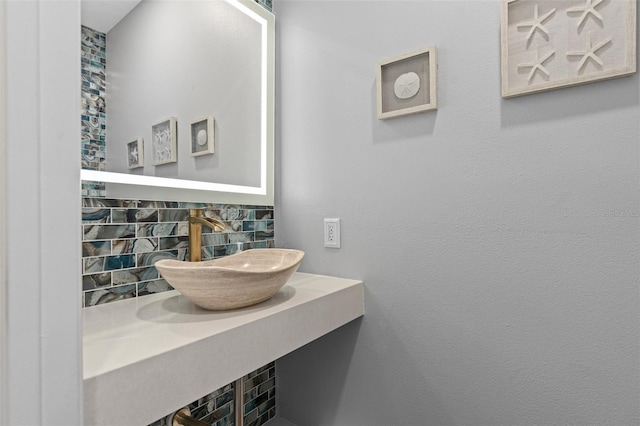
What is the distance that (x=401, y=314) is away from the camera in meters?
1.22

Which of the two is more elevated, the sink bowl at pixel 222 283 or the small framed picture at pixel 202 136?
the small framed picture at pixel 202 136

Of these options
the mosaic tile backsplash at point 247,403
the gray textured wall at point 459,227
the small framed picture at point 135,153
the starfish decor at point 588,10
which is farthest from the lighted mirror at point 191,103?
the starfish decor at point 588,10

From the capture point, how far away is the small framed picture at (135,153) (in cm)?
106

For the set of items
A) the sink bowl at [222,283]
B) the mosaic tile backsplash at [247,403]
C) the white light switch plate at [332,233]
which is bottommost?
the mosaic tile backsplash at [247,403]

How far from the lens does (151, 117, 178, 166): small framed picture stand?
1130mm

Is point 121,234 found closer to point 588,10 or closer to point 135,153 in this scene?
point 135,153

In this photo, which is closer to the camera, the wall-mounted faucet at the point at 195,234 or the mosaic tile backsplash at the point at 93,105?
the mosaic tile backsplash at the point at 93,105

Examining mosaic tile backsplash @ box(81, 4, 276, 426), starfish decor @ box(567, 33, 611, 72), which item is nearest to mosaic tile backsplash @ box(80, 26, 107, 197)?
mosaic tile backsplash @ box(81, 4, 276, 426)

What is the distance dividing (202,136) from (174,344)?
79 cm

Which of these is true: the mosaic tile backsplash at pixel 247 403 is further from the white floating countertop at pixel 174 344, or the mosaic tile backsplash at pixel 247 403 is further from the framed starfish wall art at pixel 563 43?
the framed starfish wall art at pixel 563 43

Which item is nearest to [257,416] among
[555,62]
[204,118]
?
[204,118]

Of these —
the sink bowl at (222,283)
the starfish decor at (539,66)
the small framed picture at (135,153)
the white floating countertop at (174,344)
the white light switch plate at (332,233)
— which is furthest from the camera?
the white light switch plate at (332,233)

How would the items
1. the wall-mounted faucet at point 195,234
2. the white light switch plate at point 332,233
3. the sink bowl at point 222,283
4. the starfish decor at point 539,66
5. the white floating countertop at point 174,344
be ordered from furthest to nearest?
the white light switch plate at point 332,233 < the wall-mounted faucet at point 195,234 < the starfish decor at point 539,66 < the sink bowl at point 222,283 < the white floating countertop at point 174,344

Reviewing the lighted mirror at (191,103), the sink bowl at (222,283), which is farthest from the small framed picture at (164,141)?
the sink bowl at (222,283)
